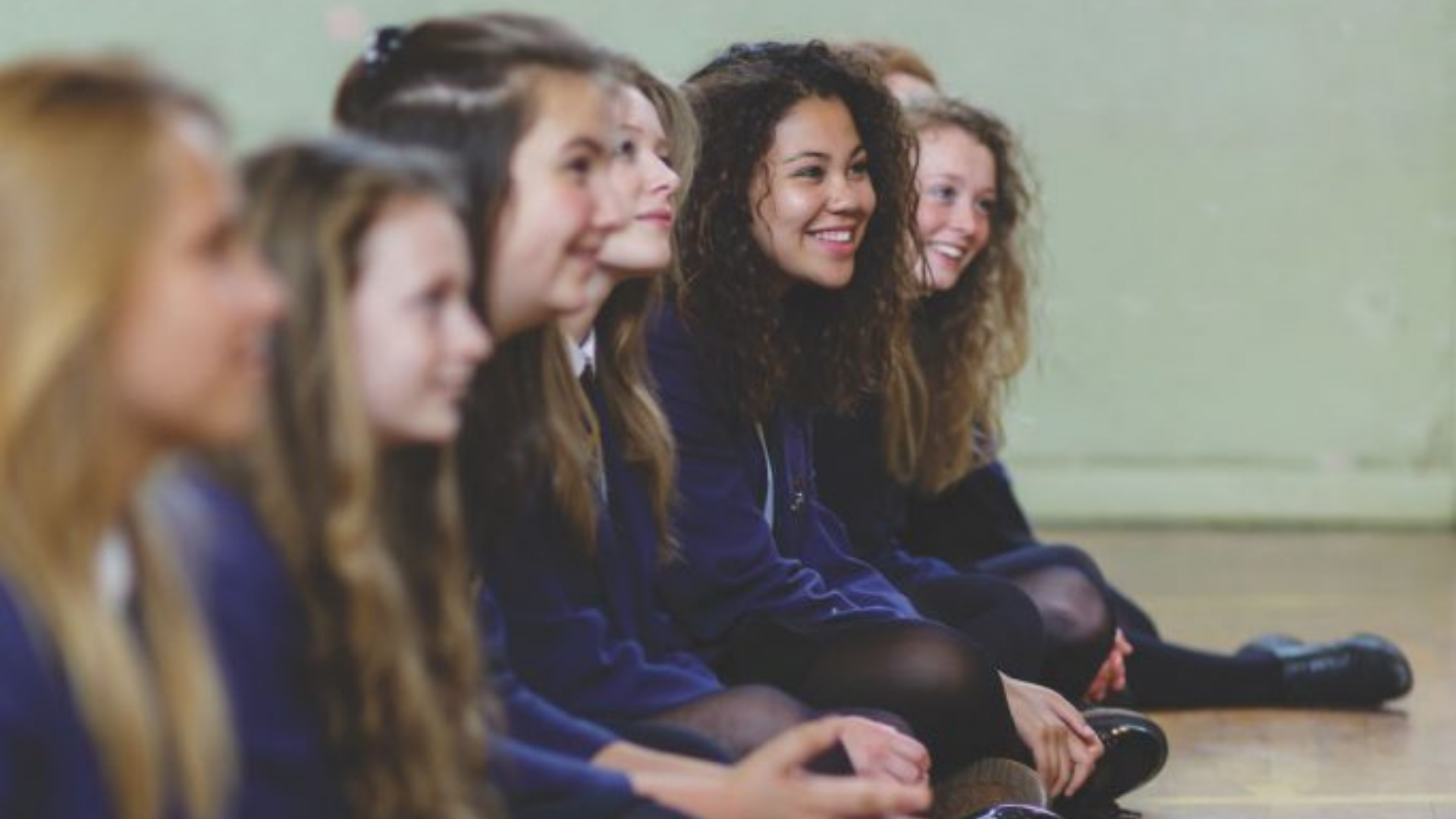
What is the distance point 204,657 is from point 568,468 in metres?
0.96

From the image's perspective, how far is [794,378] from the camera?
129 inches

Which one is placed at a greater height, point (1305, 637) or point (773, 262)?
point (773, 262)

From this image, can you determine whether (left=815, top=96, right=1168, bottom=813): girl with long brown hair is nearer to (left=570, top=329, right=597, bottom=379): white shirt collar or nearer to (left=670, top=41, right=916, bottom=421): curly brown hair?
(left=670, top=41, right=916, bottom=421): curly brown hair

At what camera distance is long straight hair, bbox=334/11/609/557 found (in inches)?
85.4

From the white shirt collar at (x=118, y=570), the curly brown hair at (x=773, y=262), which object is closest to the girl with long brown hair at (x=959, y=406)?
the curly brown hair at (x=773, y=262)

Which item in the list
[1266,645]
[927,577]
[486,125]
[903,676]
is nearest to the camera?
[486,125]

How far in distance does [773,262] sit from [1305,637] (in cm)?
196

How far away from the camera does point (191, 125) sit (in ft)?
5.01

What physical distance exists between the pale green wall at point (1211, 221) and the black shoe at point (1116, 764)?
114 inches

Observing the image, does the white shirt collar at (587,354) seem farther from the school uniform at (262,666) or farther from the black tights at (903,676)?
the school uniform at (262,666)

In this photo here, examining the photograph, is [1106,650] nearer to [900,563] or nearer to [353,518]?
[900,563]

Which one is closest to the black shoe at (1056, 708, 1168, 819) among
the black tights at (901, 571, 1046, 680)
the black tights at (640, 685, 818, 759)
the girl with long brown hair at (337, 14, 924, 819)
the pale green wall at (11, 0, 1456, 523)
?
the black tights at (901, 571, 1046, 680)

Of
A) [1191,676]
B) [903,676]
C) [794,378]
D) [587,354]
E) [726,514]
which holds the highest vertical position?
[587,354]

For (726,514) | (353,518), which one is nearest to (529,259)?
(353,518)
